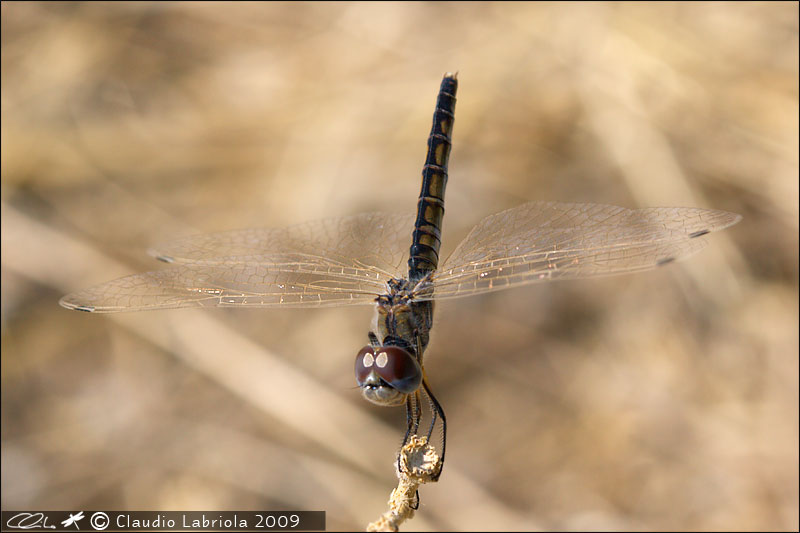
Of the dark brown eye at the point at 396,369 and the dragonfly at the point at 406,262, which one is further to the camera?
the dragonfly at the point at 406,262

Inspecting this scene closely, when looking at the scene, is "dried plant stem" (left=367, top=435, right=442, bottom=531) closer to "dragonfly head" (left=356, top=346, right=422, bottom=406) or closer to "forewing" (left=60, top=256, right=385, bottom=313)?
"dragonfly head" (left=356, top=346, right=422, bottom=406)

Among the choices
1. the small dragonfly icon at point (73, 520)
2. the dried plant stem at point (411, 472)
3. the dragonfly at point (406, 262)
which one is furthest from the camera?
the small dragonfly icon at point (73, 520)

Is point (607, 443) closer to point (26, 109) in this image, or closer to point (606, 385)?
point (606, 385)
